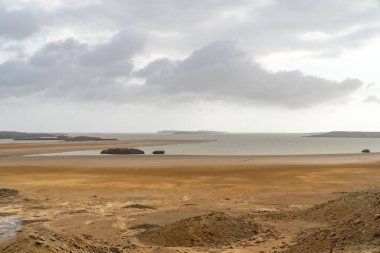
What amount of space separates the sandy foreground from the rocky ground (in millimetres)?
32

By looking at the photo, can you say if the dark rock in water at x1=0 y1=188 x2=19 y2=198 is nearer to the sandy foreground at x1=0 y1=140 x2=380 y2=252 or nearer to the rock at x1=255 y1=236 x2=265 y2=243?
the sandy foreground at x1=0 y1=140 x2=380 y2=252

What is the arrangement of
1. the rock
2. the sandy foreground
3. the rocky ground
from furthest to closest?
the rock, the sandy foreground, the rocky ground

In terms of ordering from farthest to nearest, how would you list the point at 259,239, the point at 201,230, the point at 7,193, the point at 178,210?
the point at 7,193
the point at 178,210
the point at 259,239
the point at 201,230

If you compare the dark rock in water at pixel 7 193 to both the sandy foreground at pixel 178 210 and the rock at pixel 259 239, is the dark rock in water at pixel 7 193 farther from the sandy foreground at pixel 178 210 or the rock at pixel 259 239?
the rock at pixel 259 239

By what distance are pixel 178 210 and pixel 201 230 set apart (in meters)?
5.42

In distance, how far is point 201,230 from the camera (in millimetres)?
13078

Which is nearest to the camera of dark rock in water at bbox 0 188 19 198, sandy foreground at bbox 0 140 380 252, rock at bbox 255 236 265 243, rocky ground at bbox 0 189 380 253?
rocky ground at bbox 0 189 380 253

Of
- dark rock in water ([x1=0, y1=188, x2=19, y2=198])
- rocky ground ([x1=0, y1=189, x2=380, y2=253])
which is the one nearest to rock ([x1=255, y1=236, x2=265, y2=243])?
rocky ground ([x1=0, y1=189, x2=380, y2=253])

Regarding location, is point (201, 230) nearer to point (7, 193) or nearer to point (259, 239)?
point (259, 239)

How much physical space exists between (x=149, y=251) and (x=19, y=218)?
7480mm

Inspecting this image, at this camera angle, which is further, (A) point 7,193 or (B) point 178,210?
(A) point 7,193

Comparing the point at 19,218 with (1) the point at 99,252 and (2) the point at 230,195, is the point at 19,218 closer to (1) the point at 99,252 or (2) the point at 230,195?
(1) the point at 99,252

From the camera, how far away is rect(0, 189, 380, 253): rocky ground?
9.83 meters

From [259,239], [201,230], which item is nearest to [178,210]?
[201,230]
